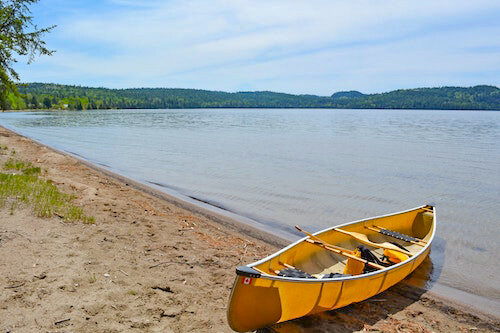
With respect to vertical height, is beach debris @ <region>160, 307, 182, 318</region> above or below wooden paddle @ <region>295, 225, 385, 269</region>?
below

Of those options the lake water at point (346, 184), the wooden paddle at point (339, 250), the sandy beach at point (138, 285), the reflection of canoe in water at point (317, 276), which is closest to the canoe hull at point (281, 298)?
the reflection of canoe in water at point (317, 276)

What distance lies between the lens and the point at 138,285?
18.6 feet

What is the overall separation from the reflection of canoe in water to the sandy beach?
0.46m

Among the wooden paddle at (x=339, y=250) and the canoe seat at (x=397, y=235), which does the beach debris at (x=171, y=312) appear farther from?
the canoe seat at (x=397, y=235)

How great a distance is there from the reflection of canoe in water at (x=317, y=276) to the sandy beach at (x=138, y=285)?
0.46m

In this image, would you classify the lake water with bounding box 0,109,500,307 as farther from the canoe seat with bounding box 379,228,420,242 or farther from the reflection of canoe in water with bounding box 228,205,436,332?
the reflection of canoe in water with bounding box 228,205,436,332

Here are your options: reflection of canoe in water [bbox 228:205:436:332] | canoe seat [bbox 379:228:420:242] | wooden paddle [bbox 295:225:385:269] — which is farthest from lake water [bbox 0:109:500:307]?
wooden paddle [bbox 295:225:385:269]

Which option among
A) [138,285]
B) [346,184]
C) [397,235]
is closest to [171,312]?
[138,285]

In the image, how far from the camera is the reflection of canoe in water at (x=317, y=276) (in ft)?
15.1

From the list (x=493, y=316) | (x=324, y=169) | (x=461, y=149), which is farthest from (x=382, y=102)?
(x=493, y=316)

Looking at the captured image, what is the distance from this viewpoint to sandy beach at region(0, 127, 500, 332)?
4781mm

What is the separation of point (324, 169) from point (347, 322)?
15.8 metres

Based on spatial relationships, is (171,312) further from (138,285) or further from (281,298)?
(281,298)

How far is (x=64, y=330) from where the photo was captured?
14.4 feet
